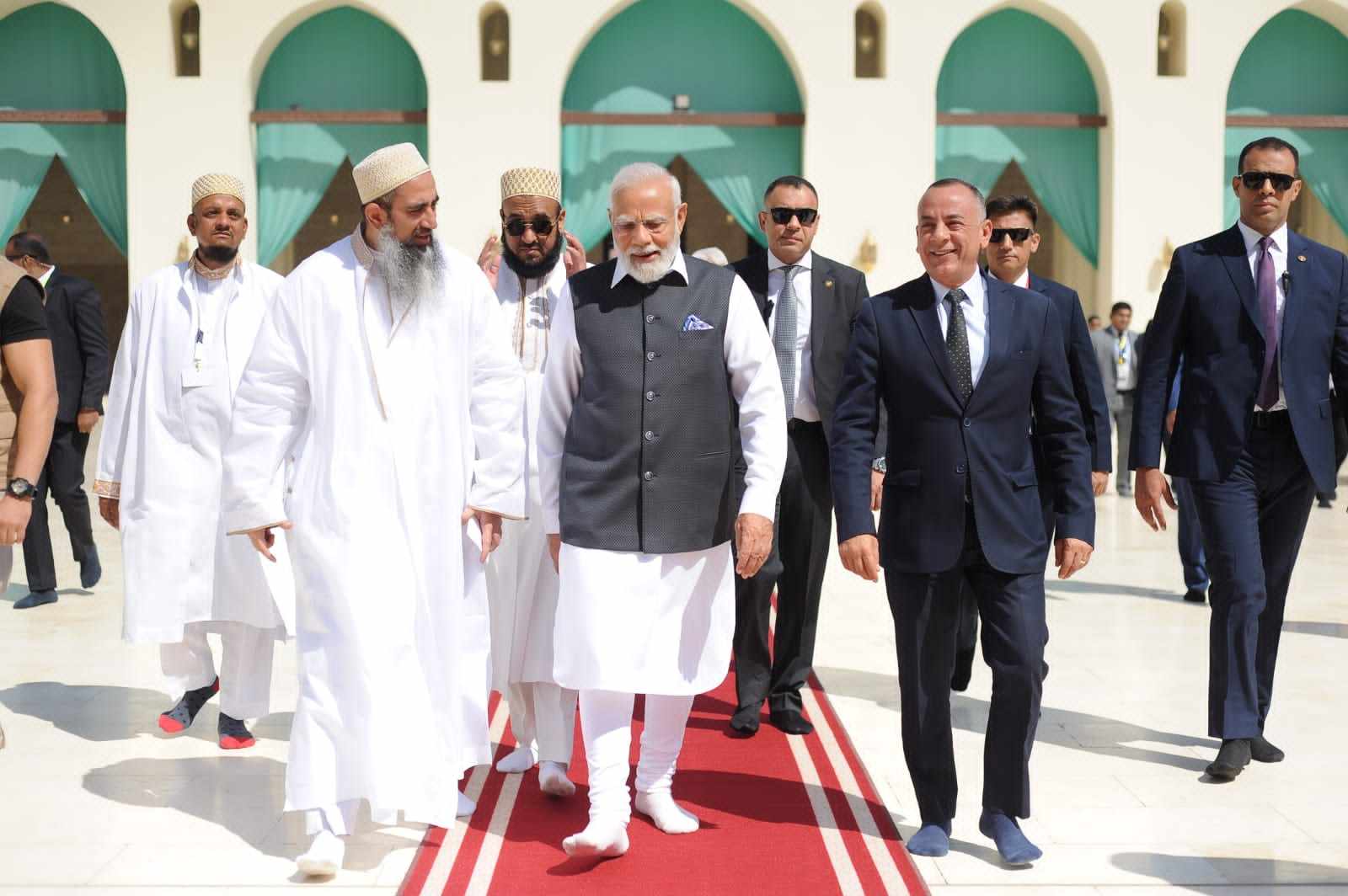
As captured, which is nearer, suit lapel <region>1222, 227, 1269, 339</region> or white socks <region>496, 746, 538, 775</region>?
suit lapel <region>1222, 227, 1269, 339</region>

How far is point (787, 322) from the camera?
5.35 metres

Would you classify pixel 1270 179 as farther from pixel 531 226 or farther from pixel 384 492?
pixel 384 492

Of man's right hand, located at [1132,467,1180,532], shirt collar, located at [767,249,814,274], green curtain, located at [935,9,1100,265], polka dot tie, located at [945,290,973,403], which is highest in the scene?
green curtain, located at [935,9,1100,265]

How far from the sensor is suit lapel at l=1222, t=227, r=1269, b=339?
15.3 ft

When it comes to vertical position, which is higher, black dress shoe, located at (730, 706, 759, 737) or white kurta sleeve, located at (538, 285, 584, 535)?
white kurta sleeve, located at (538, 285, 584, 535)

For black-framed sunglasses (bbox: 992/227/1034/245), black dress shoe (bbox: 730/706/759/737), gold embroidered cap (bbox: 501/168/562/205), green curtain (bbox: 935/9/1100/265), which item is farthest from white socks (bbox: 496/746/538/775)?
green curtain (bbox: 935/9/1100/265)

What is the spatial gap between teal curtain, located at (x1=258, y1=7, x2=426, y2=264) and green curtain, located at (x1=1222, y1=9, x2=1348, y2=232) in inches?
349

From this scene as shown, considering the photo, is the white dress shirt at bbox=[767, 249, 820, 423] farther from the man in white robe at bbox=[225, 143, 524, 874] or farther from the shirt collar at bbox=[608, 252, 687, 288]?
the man in white robe at bbox=[225, 143, 524, 874]

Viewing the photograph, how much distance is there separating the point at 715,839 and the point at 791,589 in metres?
1.43

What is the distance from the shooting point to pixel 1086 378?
194 inches

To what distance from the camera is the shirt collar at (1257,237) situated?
4.70 m

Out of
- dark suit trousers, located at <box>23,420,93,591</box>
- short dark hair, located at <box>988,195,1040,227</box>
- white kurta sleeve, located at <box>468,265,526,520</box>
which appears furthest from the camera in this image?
dark suit trousers, located at <box>23,420,93,591</box>

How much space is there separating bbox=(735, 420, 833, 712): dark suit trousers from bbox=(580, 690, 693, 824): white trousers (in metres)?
1.15

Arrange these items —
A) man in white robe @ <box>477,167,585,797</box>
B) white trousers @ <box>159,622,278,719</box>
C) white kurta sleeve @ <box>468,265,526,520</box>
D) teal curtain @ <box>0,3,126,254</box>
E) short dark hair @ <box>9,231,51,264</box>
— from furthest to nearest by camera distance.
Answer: teal curtain @ <box>0,3,126,254</box> → short dark hair @ <box>9,231,51,264</box> → white trousers @ <box>159,622,278,719</box> → man in white robe @ <box>477,167,585,797</box> → white kurta sleeve @ <box>468,265,526,520</box>
